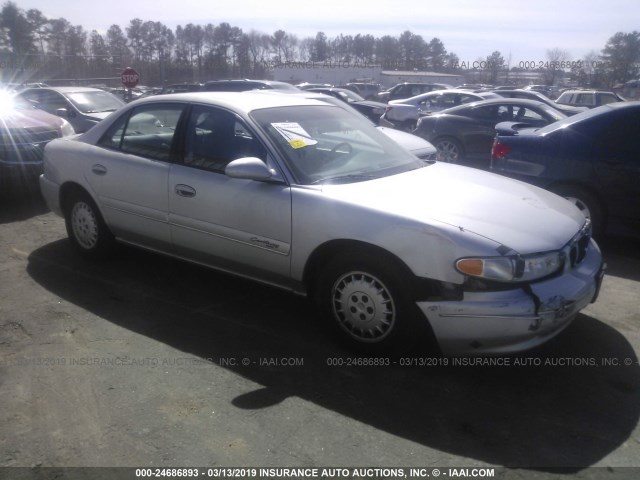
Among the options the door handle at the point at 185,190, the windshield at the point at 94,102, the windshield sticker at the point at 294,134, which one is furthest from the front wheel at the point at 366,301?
the windshield at the point at 94,102

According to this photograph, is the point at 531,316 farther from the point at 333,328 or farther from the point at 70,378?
the point at 70,378

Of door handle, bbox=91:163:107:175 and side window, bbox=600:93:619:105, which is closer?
door handle, bbox=91:163:107:175

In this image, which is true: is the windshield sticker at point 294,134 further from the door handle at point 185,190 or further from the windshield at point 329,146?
the door handle at point 185,190

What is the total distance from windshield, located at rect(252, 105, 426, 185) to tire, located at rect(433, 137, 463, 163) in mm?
5868

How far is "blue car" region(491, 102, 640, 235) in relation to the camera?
550 cm

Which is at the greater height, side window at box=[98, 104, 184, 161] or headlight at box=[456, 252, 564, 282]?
side window at box=[98, 104, 184, 161]

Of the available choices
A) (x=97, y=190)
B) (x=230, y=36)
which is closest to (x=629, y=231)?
(x=97, y=190)

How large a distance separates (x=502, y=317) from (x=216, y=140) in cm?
243

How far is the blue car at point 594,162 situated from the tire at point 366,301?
3302 mm

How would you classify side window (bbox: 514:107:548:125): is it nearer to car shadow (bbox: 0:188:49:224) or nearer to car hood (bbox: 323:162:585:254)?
car hood (bbox: 323:162:585:254)

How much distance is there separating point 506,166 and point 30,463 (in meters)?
5.32

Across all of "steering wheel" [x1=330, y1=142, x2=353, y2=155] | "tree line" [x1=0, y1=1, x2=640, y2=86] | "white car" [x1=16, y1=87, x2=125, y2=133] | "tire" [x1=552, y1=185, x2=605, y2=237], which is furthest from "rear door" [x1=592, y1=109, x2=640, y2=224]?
"tree line" [x1=0, y1=1, x2=640, y2=86]

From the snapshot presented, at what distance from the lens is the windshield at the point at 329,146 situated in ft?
12.8

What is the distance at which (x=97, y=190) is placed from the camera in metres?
4.92
